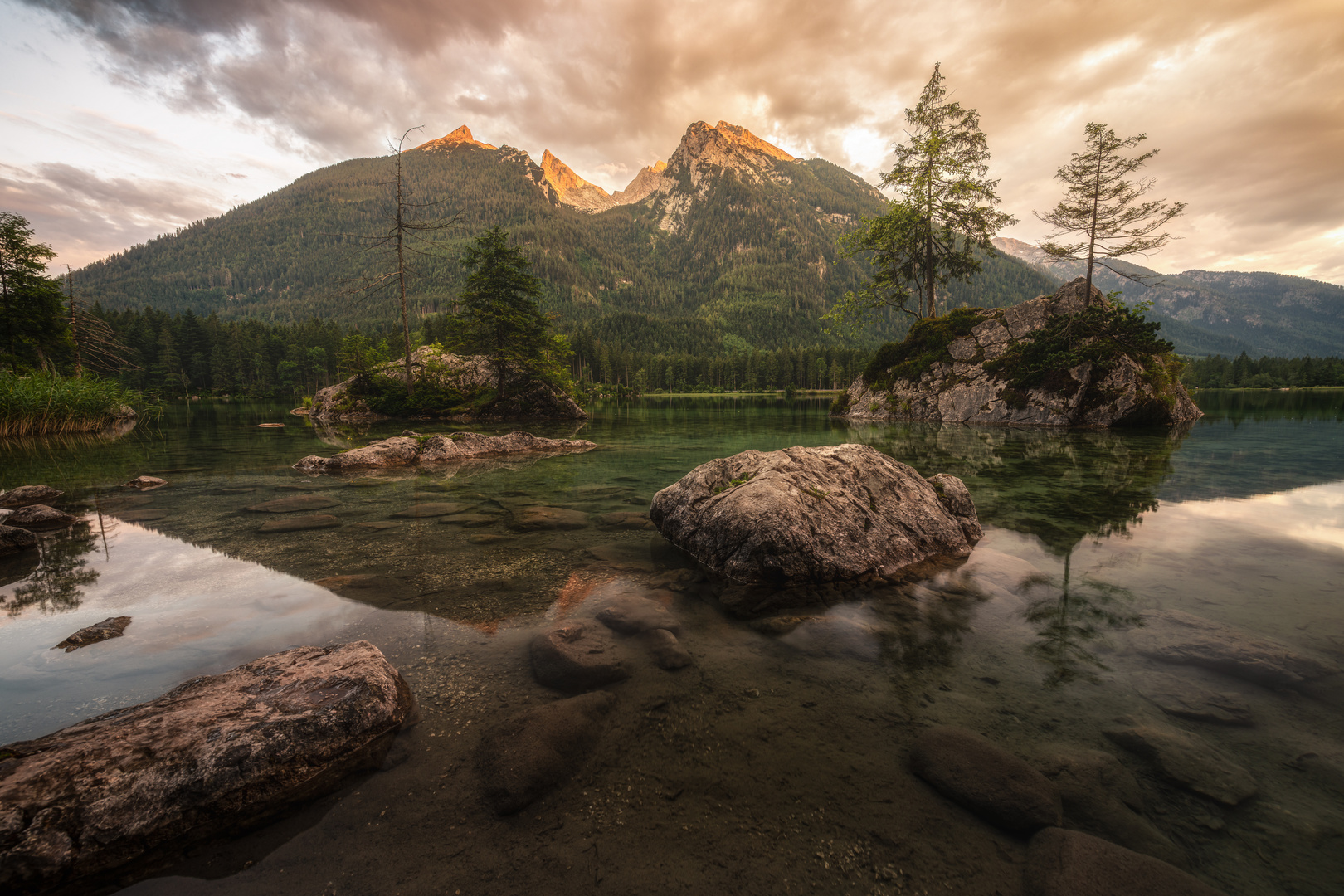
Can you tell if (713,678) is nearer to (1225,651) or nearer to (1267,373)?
(1225,651)

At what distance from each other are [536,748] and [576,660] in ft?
4.13

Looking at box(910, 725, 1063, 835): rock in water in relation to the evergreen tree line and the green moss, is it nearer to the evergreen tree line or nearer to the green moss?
the green moss

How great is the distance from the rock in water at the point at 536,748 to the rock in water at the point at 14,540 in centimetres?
941

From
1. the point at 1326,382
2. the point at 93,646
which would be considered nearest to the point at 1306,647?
the point at 93,646

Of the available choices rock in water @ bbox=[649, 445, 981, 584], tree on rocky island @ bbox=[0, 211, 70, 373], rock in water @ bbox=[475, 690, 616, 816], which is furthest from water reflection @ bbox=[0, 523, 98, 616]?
tree on rocky island @ bbox=[0, 211, 70, 373]

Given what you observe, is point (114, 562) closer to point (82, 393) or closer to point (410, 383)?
point (82, 393)

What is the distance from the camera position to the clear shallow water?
9.01 feet

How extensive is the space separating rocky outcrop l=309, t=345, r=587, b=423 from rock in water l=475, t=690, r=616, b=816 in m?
37.8

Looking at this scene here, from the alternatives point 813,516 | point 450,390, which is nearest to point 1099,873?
point 813,516

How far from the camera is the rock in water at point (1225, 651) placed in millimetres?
4555

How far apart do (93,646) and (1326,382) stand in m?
163

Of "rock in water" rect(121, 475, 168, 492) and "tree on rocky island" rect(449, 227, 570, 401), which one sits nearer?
"rock in water" rect(121, 475, 168, 492)

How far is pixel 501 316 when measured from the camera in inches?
1400

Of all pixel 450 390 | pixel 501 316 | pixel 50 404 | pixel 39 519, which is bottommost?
pixel 39 519
